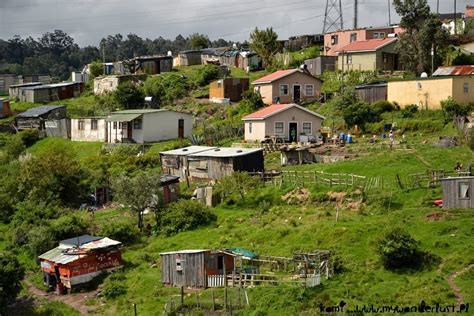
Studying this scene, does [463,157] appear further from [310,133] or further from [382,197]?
[310,133]

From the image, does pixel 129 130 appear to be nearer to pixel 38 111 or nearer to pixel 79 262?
pixel 38 111

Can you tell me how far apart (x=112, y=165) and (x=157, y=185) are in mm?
11118

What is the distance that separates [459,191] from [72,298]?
16.1m

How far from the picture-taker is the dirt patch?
3528cm

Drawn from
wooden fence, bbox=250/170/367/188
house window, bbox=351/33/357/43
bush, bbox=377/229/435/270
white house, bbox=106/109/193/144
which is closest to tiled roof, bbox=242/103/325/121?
white house, bbox=106/109/193/144

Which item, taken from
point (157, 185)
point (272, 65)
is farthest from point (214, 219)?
point (272, 65)

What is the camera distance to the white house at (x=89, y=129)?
57.6 metres

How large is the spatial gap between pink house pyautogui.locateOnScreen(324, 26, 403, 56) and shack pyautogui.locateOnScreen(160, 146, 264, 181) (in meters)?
27.0

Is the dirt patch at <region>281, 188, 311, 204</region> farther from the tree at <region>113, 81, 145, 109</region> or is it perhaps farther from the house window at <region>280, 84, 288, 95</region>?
the tree at <region>113, 81, 145, 109</region>

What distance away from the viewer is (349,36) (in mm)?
70875

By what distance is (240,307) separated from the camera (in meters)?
26.8

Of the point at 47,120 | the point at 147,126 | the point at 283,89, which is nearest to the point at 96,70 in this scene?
the point at 47,120

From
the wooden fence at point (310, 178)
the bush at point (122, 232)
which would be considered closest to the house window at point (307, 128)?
the wooden fence at point (310, 178)

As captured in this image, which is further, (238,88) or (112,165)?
(238,88)
